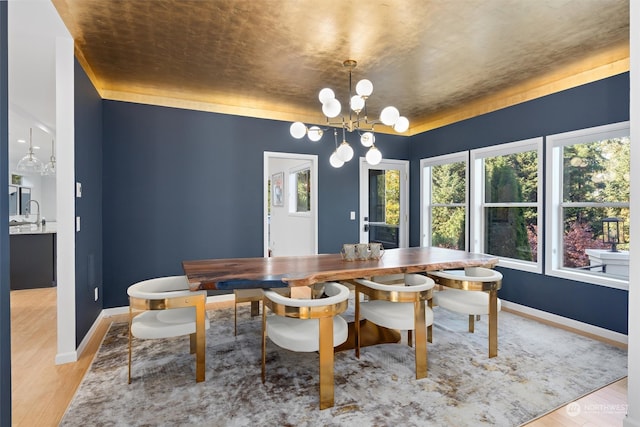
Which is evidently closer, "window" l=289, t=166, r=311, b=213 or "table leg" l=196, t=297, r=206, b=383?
"table leg" l=196, t=297, r=206, b=383

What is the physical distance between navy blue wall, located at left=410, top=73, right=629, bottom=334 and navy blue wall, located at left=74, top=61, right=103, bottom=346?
175 inches

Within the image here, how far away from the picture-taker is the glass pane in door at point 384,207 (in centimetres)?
536

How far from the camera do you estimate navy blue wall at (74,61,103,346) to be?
2756 millimetres

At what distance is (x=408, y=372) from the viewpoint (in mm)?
2449

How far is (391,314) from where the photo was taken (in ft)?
7.84

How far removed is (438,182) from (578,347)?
2.88 m

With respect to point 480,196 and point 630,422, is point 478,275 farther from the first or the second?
point 480,196

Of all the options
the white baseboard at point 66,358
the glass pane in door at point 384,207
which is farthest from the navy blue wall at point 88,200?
the glass pane in door at point 384,207

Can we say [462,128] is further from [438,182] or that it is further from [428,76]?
[428,76]

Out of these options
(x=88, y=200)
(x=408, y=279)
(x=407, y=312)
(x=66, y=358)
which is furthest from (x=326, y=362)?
(x=88, y=200)

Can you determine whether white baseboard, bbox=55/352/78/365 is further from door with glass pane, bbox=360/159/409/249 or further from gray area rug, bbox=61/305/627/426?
door with glass pane, bbox=360/159/409/249

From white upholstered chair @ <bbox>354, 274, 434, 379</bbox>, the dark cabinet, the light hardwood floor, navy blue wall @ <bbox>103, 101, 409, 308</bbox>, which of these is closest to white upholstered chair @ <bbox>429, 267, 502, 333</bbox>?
white upholstered chair @ <bbox>354, 274, 434, 379</bbox>

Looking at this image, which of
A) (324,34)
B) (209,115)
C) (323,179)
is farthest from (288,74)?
(323,179)

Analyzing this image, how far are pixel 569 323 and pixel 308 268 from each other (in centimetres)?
292
